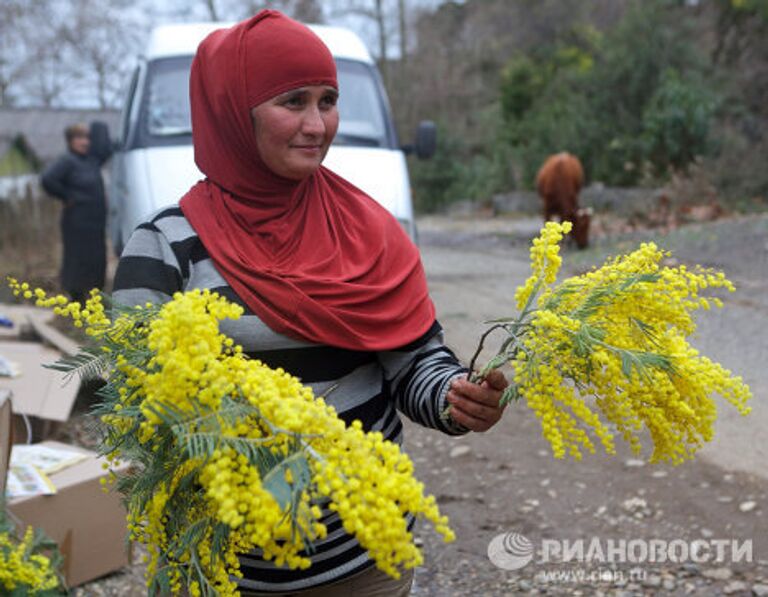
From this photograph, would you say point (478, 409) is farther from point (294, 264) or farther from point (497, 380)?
point (294, 264)

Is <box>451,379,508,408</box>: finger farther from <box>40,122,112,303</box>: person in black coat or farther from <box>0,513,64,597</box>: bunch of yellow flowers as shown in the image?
<box>40,122,112,303</box>: person in black coat

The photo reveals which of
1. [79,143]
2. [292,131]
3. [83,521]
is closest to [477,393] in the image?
[292,131]

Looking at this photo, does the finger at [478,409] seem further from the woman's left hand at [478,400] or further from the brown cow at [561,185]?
the brown cow at [561,185]

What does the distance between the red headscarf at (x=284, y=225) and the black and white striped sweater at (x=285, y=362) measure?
4cm

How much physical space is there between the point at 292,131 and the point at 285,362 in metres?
0.50

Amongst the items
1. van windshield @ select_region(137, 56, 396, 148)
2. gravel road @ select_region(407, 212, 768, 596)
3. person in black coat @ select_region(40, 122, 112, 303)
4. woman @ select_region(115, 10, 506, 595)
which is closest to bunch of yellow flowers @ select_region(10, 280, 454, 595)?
woman @ select_region(115, 10, 506, 595)

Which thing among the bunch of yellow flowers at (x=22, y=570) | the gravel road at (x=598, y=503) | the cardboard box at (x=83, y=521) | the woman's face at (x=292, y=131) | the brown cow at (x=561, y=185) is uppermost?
the woman's face at (x=292, y=131)

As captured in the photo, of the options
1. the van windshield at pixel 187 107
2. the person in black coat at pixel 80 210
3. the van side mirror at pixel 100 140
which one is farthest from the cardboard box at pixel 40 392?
the person in black coat at pixel 80 210

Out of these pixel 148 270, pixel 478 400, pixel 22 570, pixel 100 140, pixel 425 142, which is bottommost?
pixel 22 570

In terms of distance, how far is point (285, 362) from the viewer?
1983 millimetres

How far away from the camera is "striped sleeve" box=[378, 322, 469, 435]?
1987 millimetres

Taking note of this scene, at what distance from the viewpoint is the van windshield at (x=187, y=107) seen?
267 inches

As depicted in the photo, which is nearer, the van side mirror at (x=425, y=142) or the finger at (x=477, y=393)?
the finger at (x=477, y=393)

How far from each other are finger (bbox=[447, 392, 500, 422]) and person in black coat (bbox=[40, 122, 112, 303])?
7717 mm
